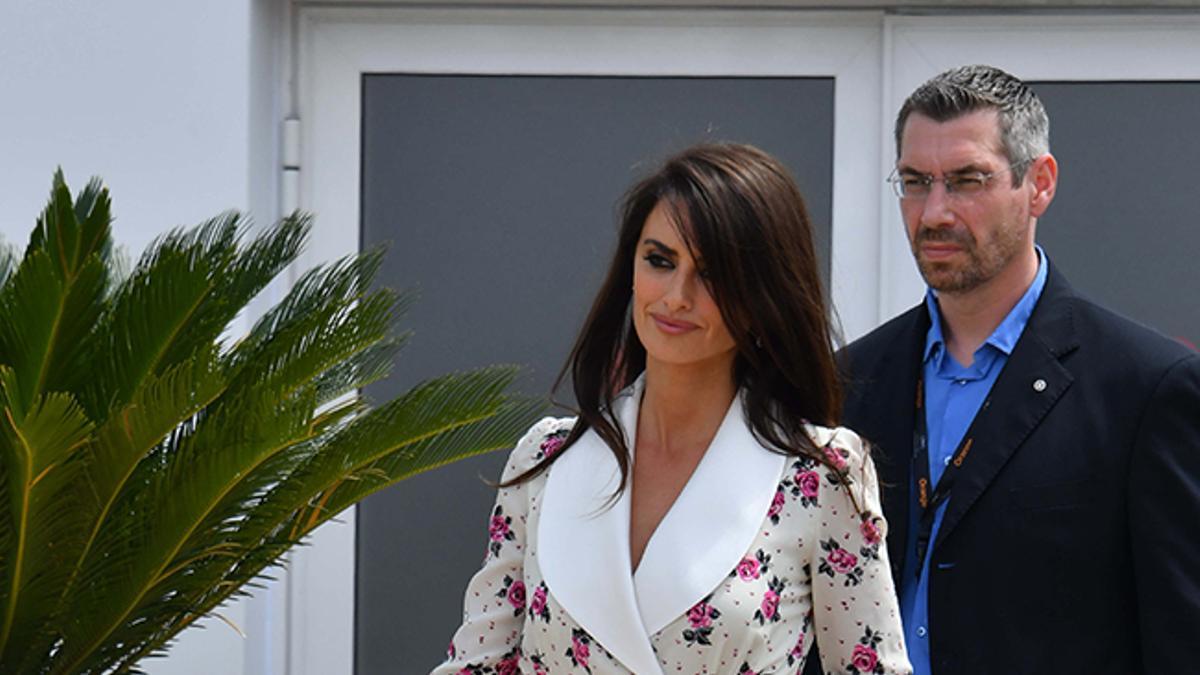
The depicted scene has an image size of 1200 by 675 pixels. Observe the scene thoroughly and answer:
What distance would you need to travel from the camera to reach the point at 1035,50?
4.31 m

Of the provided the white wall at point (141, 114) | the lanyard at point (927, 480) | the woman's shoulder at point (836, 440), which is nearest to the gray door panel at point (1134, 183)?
the lanyard at point (927, 480)

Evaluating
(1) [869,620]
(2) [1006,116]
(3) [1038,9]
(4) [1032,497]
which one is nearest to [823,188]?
(3) [1038,9]

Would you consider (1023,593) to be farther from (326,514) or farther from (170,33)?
(170,33)

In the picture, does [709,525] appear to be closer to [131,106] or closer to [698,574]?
[698,574]

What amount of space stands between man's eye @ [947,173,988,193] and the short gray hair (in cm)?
6

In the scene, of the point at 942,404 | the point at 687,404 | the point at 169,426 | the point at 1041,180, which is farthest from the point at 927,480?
the point at 169,426

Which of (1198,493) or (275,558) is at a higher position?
(1198,493)

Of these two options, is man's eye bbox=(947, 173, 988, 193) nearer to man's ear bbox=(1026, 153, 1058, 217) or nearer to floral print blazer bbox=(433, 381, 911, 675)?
man's ear bbox=(1026, 153, 1058, 217)

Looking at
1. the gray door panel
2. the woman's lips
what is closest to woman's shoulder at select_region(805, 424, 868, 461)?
the woman's lips

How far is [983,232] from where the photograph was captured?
285 cm

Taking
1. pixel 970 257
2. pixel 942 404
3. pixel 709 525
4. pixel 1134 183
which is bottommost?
pixel 709 525

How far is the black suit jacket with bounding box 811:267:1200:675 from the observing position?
2629 millimetres

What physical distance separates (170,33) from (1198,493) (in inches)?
104

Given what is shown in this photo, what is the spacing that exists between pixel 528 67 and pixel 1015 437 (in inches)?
78.3
